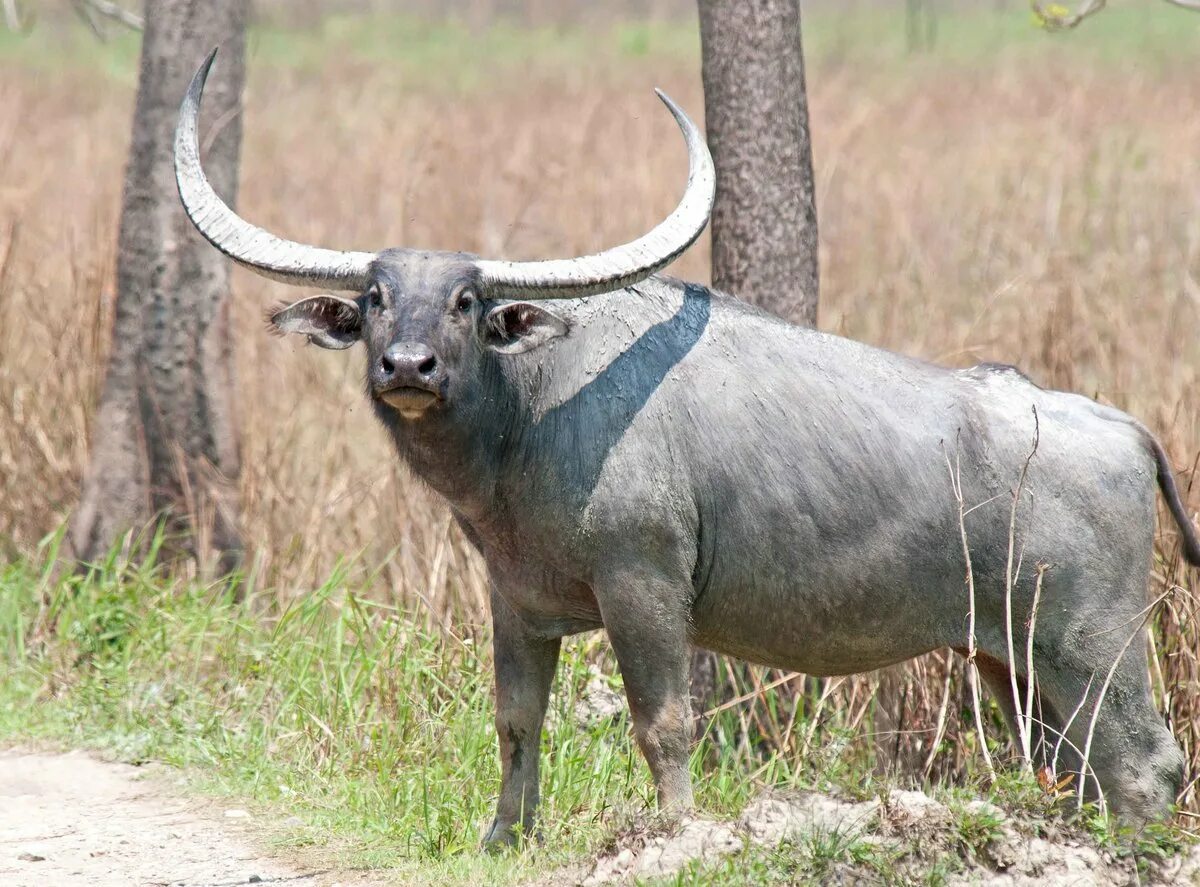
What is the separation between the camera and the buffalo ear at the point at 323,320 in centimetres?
419

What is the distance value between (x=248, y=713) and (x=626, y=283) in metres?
2.60

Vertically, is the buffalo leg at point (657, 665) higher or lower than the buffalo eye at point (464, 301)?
lower

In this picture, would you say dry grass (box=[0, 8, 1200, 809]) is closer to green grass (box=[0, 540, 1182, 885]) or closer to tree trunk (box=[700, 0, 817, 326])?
green grass (box=[0, 540, 1182, 885])

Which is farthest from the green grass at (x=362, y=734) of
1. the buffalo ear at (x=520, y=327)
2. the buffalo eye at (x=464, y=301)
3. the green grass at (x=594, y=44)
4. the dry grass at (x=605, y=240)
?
the green grass at (x=594, y=44)

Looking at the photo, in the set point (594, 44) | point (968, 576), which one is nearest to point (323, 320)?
point (968, 576)

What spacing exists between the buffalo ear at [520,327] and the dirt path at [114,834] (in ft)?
5.26

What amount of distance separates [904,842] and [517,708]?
1223 mm

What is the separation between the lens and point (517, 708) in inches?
179

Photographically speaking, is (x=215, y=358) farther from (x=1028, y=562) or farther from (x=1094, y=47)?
(x=1094, y=47)

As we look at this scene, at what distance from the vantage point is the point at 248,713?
18.7 feet

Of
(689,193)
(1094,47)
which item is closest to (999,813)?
(689,193)

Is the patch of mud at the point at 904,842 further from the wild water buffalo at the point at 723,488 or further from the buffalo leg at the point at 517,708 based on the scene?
the buffalo leg at the point at 517,708

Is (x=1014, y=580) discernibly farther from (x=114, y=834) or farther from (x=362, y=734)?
(x=114, y=834)

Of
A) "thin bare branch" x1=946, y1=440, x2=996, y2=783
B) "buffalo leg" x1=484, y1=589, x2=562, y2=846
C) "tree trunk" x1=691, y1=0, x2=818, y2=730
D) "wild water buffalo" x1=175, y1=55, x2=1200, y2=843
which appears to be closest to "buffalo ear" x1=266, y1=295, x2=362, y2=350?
"wild water buffalo" x1=175, y1=55, x2=1200, y2=843
